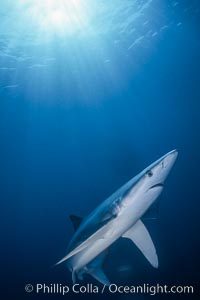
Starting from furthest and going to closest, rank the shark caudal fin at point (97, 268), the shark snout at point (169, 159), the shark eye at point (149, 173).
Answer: the shark caudal fin at point (97, 268) → the shark eye at point (149, 173) → the shark snout at point (169, 159)

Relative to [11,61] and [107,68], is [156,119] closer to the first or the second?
[107,68]

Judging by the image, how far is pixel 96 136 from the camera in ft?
135

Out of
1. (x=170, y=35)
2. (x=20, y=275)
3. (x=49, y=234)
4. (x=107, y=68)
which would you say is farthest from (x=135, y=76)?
(x=49, y=234)

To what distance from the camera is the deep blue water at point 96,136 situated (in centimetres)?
2003

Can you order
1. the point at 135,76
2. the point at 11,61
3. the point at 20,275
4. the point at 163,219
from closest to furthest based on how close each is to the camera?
the point at 11,61
the point at 135,76
the point at 20,275
the point at 163,219

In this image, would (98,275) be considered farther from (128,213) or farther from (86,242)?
(128,213)

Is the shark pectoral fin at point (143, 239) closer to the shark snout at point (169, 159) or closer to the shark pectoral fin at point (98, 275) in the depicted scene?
the shark pectoral fin at point (98, 275)

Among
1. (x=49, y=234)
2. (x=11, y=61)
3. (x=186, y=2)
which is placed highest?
(x=11, y=61)

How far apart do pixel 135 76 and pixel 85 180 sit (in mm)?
30193

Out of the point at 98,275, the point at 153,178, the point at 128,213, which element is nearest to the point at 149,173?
the point at 153,178

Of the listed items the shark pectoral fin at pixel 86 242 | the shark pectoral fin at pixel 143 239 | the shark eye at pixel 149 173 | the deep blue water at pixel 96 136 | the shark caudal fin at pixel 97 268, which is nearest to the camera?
the shark eye at pixel 149 173

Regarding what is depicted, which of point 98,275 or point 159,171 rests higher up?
point 159,171

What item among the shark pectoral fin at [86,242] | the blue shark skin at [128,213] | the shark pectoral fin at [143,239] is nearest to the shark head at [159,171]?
the blue shark skin at [128,213]

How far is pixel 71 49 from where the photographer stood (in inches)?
777
